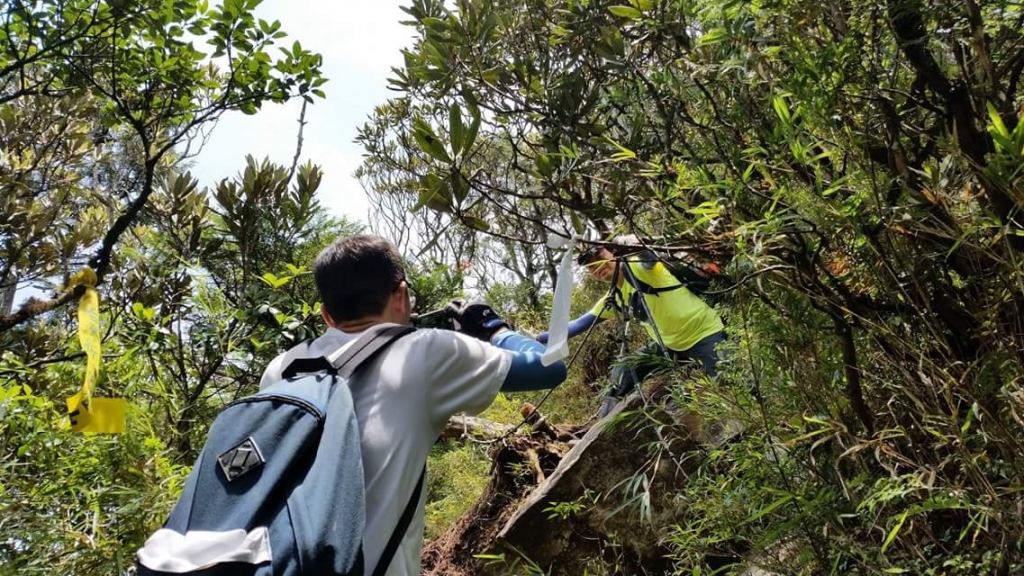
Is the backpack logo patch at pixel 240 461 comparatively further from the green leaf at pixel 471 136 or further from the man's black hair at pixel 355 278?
the green leaf at pixel 471 136

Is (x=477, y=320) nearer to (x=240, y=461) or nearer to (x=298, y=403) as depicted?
(x=298, y=403)

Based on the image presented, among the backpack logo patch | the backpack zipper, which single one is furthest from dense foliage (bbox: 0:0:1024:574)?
the backpack logo patch

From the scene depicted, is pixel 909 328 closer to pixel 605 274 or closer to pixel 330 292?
pixel 330 292

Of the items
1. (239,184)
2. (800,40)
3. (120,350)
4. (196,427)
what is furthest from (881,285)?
(239,184)

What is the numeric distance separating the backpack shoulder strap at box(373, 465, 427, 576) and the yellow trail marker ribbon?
85cm

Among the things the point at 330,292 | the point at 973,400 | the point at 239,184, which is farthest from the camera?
the point at 239,184

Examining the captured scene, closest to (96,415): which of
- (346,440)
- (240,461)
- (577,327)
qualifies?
(240,461)

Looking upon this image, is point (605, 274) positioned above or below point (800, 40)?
below

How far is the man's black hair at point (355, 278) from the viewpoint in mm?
1491

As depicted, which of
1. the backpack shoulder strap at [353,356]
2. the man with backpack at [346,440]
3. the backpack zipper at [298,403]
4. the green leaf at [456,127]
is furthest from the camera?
the green leaf at [456,127]

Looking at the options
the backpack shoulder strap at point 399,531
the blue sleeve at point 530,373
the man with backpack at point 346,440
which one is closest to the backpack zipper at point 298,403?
the man with backpack at point 346,440

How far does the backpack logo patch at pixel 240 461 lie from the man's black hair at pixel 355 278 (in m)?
0.45

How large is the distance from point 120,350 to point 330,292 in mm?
1490

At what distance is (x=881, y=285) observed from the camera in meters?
1.21
